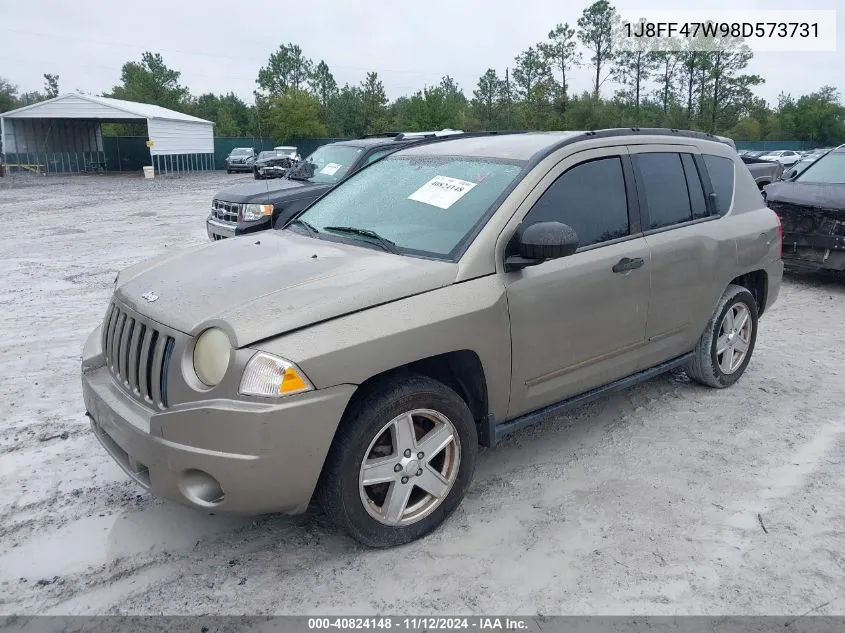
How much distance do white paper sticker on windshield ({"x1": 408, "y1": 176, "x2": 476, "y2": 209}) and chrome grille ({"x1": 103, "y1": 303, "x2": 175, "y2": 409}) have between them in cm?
160

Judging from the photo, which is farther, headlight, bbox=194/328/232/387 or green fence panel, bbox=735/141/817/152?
green fence panel, bbox=735/141/817/152

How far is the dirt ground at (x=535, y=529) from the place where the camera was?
289 cm

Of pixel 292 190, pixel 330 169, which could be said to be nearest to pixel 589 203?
pixel 292 190

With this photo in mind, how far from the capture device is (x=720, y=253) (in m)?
4.71

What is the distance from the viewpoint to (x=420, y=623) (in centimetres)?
274

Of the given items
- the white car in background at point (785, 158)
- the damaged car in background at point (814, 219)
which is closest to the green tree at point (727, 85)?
Answer: the white car in background at point (785, 158)

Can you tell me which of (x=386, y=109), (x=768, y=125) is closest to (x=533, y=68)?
(x=386, y=109)

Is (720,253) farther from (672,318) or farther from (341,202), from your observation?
(341,202)

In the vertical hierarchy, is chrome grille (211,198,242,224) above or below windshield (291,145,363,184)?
below

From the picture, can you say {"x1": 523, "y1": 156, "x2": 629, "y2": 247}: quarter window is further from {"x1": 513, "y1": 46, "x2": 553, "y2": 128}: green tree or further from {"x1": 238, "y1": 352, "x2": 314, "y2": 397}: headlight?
{"x1": 513, "y1": 46, "x2": 553, "y2": 128}: green tree

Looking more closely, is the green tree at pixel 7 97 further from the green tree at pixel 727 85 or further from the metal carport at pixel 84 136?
the green tree at pixel 727 85

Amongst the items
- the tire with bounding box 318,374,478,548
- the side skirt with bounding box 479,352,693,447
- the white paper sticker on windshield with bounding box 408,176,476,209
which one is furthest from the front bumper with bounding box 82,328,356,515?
the white paper sticker on windshield with bounding box 408,176,476,209

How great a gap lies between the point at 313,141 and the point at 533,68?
2654 cm

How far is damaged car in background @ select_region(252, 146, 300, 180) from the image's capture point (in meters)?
30.4
